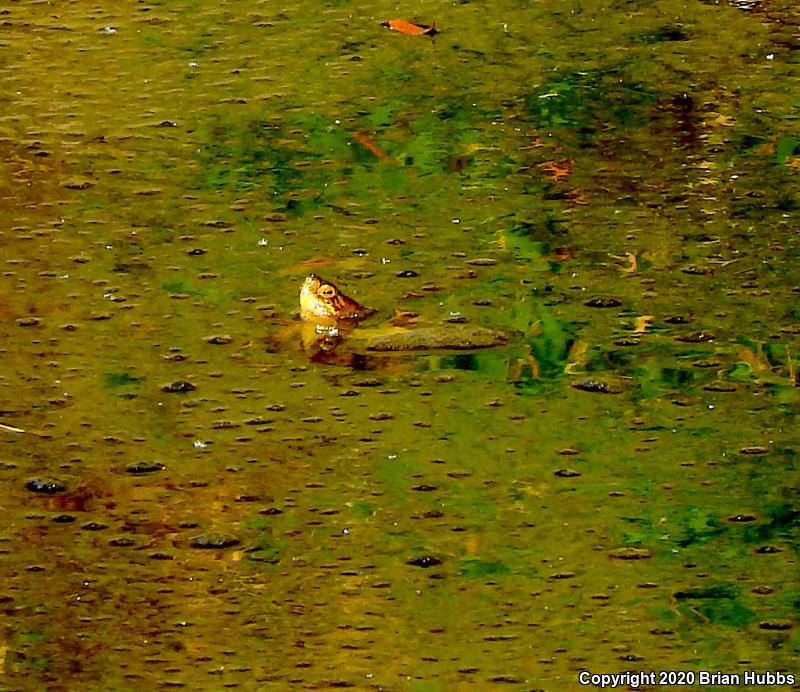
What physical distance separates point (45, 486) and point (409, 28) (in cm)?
213

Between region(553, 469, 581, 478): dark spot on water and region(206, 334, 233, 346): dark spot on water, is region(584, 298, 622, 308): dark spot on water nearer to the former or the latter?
A: region(553, 469, 581, 478): dark spot on water

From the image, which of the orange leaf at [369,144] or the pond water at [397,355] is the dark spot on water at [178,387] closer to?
the pond water at [397,355]

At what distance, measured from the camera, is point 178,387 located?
2.62 metres

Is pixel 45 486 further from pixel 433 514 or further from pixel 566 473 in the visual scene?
pixel 566 473

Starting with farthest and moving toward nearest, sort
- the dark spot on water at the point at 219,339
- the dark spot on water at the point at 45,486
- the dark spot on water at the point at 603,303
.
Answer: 1. the dark spot on water at the point at 603,303
2. the dark spot on water at the point at 219,339
3. the dark spot on water at the point at 45,486

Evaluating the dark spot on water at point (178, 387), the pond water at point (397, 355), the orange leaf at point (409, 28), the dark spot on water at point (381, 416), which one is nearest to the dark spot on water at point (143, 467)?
the pond water at point (397, 355)

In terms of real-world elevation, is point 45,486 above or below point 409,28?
below

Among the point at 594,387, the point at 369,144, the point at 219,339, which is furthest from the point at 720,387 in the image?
the point at 369,144

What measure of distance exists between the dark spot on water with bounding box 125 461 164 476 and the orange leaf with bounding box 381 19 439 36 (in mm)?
1998

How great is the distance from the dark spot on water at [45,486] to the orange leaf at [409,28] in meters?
2.09

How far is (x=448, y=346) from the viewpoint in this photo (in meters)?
2.75

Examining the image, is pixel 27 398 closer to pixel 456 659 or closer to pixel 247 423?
pixel 247 423

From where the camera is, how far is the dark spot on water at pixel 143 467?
2.40m

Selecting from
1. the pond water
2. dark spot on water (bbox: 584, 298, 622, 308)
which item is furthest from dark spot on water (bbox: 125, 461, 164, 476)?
dark spot on water (bbox: 584, 298, 622, 308)
